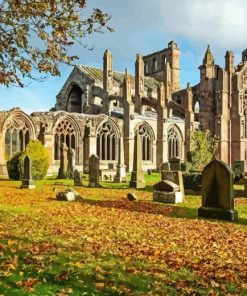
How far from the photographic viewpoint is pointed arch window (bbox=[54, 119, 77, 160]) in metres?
34.7

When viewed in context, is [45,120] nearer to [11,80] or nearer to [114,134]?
[114,134]

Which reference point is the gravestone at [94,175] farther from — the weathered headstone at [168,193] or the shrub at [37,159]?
the weathered headstone at [168,193]

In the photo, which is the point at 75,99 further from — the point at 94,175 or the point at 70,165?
the point at 94,175

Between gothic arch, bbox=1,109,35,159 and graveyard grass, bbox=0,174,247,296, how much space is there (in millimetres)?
21929

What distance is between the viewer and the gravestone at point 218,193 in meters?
10.5

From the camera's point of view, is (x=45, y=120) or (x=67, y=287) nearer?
(x=67, y=287)

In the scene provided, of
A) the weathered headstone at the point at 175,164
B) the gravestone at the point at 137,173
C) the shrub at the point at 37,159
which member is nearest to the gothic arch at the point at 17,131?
the shrub at the point at 37,159

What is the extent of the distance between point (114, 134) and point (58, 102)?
14621 millimetres

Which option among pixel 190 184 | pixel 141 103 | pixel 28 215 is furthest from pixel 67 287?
pixel 141 103

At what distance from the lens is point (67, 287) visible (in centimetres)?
446

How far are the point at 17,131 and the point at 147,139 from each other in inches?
596

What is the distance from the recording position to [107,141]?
38.5 m

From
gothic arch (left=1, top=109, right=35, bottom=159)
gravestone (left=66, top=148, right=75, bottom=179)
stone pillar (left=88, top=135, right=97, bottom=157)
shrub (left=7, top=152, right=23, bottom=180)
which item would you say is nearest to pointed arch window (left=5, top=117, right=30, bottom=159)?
gothic arch (left=1, top=109, right=35, bottom=159)

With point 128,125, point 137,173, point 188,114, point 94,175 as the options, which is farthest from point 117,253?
point 188,114
